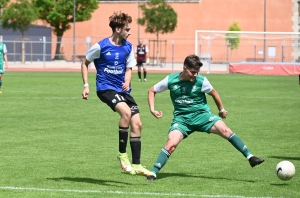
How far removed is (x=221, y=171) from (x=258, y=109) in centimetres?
1064

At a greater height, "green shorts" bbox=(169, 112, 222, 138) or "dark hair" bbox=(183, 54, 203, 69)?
"dark hair" bbox=(183, 54, 203, 69)

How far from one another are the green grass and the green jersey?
93 cm

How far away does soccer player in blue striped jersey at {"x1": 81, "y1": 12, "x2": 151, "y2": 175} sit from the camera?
30.7 ft

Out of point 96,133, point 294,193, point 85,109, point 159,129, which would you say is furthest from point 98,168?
point 85,109

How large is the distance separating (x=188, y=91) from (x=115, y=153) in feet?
8.94

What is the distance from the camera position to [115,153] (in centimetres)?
1170

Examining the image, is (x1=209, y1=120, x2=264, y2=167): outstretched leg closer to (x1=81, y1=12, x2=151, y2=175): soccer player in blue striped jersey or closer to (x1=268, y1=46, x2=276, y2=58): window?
(x1=81, y1=12, x2=151, y2=175): soccer player in blue striped jersey

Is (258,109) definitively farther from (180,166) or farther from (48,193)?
(48,193)

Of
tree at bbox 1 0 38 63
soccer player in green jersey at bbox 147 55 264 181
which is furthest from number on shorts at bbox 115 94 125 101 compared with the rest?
tree at bbox 1 0 38 63

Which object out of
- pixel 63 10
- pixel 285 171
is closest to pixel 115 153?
pixel 285 171

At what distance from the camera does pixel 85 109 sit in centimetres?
1989

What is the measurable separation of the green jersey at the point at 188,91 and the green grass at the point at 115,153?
93 centimetres

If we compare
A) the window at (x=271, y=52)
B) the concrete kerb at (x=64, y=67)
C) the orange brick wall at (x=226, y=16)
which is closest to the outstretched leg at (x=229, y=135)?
the concrete kerb at (x=64, y=67)

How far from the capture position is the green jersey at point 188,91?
940 cm
